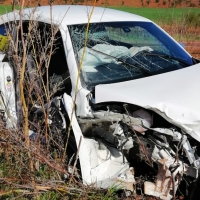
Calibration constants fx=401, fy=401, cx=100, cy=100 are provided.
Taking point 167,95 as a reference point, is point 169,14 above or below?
below

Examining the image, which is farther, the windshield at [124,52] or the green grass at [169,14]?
the green grass at [169,14]

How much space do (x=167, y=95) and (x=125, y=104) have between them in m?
0.35

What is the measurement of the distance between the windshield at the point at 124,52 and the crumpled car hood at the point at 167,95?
0.22m

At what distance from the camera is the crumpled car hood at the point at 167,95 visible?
309 centimetres

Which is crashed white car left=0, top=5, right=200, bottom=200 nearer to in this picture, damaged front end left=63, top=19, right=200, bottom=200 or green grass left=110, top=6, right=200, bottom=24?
damaged front end left=63, top=19, right=200, bottom=200

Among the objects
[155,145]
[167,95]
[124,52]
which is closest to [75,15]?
[124,52]

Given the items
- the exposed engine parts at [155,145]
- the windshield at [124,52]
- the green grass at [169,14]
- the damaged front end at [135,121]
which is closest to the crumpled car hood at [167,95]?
the damaged front end at [135,121]

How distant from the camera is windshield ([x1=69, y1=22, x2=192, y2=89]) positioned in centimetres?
381

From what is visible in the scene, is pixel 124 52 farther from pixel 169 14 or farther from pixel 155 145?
pixel 169 14

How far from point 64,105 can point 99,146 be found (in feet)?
1.58

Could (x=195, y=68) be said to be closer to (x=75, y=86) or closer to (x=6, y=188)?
(x=75, y=86)

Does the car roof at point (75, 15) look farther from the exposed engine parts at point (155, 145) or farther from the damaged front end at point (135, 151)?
the exposed engine parts at point (155, 145)

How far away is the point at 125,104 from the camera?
3328 millimetres

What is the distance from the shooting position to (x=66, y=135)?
3.61 metres
